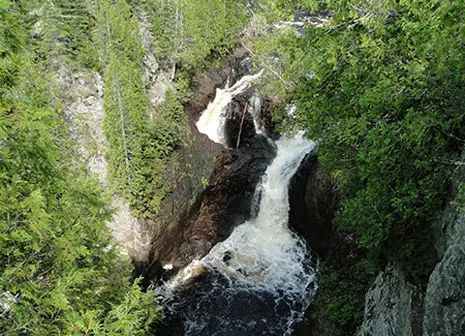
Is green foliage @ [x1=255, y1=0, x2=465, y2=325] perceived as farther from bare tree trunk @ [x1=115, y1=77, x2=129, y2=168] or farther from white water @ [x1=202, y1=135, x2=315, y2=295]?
bare tree trunk @ [x1=115, y1=77, x2=129, y2=168]

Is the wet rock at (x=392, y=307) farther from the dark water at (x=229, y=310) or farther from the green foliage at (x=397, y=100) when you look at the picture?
the dark water at (x=229, y=310)

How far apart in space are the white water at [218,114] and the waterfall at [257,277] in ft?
15.2

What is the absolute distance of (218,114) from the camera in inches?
905

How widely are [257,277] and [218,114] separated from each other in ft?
37.5

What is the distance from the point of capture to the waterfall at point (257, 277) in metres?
14.1

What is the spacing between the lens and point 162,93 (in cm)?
2127

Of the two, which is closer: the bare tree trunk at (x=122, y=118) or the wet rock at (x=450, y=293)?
the wet rock at (x=450, y=293)

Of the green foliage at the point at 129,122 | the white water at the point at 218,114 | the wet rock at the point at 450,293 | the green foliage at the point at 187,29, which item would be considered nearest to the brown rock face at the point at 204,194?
the white water at the point at 218,114

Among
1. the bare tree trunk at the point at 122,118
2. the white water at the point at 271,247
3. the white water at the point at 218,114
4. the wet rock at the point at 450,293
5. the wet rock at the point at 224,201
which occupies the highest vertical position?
the bare tree trunk at the point at 122,118

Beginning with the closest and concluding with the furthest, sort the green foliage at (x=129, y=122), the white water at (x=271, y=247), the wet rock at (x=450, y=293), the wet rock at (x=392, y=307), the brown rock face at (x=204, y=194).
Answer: the wet rock at (x=450, y=293)
the wet rock at (x=392, y=307)
the white water at (x=271, y=247)
the green foliage at (x=129, y=122)
the brown rock face at (x=204, y=194)

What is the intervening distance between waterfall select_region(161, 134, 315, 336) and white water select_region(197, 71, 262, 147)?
183 inches

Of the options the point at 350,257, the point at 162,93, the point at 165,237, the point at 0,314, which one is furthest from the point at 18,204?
the point at 162,93

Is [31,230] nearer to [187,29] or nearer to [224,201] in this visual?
[224,201]

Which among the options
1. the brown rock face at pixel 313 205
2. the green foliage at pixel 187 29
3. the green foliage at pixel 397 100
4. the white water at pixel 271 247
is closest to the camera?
the green foliage at pixel 397 100
